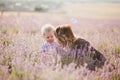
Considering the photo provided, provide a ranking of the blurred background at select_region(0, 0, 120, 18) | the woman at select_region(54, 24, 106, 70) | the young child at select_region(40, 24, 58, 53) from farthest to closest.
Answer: the blurred background at select_region(0, 0, 120, 18), the young child at select_region(40, 24, 58, 53), the woman at select_region(54, 24, 106, 70)

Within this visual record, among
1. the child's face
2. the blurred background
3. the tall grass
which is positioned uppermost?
the blurred background

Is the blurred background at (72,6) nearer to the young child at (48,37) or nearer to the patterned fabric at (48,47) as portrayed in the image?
the young child at (48,37)

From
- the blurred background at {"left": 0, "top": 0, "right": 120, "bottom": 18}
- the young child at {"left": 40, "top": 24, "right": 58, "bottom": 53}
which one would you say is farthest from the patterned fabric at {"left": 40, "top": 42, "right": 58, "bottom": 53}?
the blurred background at {"left": 0, "top": 0, "right": 120, "bottom": 18}

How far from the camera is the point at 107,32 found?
4.32 m

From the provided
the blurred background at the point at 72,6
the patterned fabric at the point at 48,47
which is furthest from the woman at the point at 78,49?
the blurred background at the point at 72,6

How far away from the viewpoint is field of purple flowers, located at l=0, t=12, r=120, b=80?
2.99 m

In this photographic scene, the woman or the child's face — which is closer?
the woman

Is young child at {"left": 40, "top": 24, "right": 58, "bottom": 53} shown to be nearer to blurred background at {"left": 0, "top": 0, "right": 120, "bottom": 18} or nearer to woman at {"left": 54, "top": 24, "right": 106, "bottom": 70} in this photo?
woman at {"left": 54, "top": 24, "right": 106, "bottom": 70}

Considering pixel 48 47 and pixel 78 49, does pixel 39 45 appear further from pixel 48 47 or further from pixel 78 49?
pixel 78 49

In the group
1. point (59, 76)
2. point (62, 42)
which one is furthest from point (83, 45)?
point (59, 76)

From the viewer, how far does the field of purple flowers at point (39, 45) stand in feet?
9.82

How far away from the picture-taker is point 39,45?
3.81m

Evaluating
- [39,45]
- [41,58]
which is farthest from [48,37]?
[41,58]

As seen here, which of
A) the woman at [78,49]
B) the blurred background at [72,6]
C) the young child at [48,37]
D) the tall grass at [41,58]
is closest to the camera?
the tall grass at [41,58]
